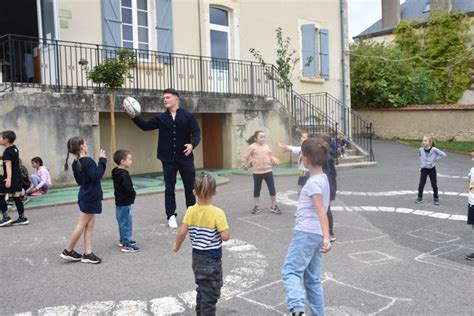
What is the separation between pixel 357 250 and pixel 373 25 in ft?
128

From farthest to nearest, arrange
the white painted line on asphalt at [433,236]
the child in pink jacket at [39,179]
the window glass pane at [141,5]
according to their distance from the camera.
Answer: the window glass pane at [141,5] < the child in pink jacket at [39,179] < the white painted line on asphalt at [433,236]

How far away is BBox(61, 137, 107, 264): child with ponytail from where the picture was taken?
552 centimetres

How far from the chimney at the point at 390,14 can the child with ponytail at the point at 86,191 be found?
36999 mm

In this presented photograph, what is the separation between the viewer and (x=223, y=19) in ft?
53.8

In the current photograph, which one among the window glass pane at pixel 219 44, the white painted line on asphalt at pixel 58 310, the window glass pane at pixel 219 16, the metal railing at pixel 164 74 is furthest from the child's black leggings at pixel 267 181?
the window glass pane at pixel 219 16

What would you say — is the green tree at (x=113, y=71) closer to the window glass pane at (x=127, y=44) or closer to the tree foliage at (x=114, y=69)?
the tree foliage at (x=114, y=69)

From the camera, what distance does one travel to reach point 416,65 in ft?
98.6

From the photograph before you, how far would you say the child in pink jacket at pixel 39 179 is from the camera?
10.1 meters

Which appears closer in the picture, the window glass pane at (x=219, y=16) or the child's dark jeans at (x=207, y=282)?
the child's dark jeans at (x=207, y=282)

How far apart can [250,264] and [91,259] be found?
180 cm

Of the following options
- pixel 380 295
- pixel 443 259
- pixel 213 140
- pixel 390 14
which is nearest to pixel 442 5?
pixel 390 14

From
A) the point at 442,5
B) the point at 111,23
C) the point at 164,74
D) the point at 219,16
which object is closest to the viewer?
the point at 111,23

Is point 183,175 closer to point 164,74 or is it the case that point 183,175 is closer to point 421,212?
point 421,212

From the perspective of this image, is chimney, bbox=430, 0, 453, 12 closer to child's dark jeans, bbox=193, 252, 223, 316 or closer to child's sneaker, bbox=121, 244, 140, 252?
child's sneaker, bbox=121, 244, 140, 252
